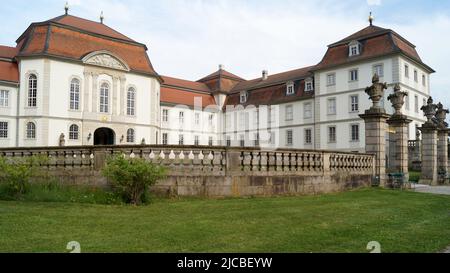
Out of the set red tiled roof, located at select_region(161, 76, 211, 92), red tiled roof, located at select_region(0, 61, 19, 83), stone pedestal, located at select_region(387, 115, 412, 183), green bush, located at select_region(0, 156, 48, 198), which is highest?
red tiled roof, located at select_region(161, 76, 211, 92)

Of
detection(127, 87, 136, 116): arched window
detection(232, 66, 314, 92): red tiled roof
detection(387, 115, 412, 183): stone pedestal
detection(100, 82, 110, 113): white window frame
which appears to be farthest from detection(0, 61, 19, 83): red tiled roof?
detection(387, 115, 412, 183): stone pedestal

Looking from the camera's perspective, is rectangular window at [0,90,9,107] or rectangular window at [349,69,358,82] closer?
rectangular window at [0,90,9,107]

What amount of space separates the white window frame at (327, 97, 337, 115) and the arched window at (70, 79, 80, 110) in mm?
26014

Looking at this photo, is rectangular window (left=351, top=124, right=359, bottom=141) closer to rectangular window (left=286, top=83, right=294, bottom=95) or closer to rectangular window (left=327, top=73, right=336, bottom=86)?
rectangular window (left=327, top=73, right=336, bottom=86)

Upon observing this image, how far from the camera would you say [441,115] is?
24.6 m

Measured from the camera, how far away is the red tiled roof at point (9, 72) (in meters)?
36.1

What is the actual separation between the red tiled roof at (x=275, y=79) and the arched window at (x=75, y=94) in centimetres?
2433

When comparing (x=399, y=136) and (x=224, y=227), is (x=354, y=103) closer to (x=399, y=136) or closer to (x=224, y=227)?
(x=399, y=136)

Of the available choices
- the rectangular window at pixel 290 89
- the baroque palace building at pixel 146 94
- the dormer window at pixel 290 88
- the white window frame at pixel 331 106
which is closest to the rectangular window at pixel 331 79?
the baroque palace building at pixel 146 94

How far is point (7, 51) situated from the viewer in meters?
39.1

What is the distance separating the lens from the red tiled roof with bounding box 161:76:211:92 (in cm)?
5374
